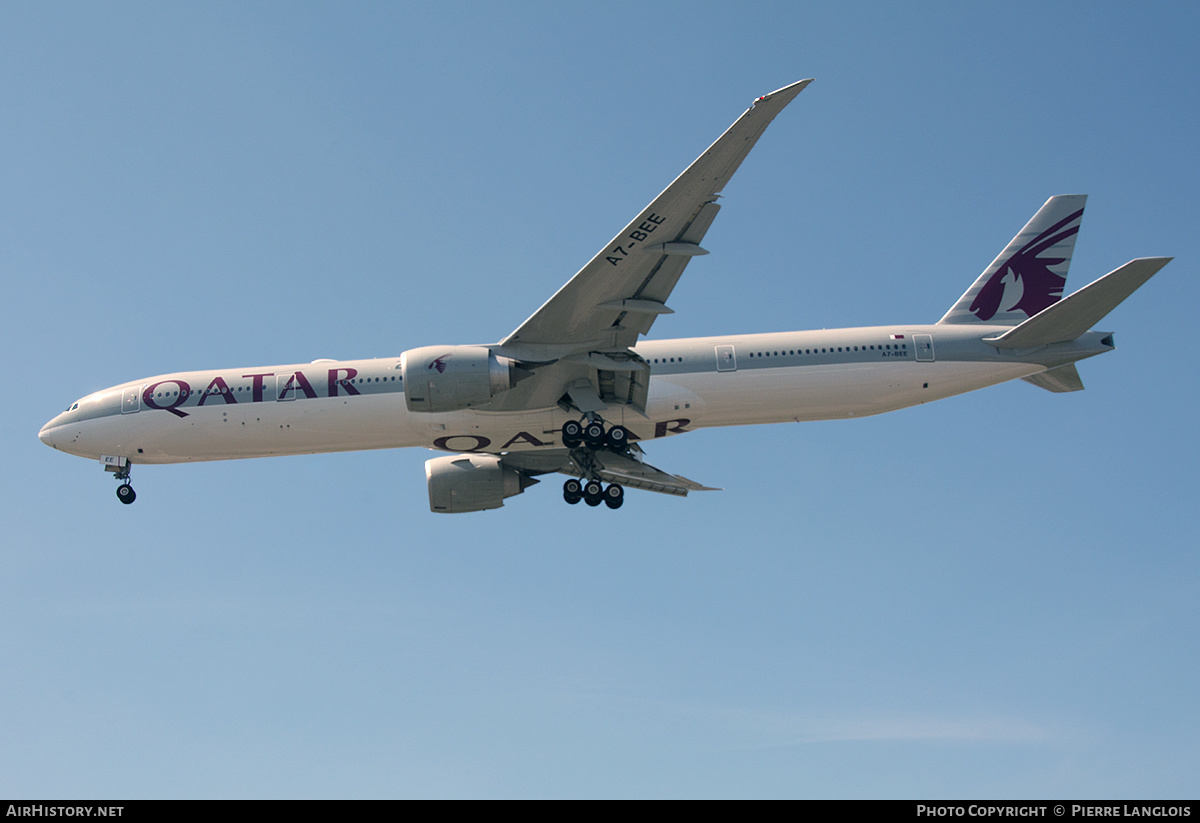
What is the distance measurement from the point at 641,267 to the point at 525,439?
260 inches

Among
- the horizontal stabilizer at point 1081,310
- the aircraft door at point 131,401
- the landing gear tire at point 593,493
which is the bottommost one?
the landing gear tire at point 593,493

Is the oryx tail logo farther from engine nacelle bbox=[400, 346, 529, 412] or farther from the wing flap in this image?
engine nacelle bbox=[400, 346, 529, 412]

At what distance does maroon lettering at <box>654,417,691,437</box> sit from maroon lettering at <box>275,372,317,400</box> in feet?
28.4

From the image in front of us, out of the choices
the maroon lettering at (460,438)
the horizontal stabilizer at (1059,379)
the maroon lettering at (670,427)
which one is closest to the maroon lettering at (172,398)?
the maroon lettering at (460,438)

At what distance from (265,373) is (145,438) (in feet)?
11.6

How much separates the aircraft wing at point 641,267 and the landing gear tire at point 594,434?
6.99 feet

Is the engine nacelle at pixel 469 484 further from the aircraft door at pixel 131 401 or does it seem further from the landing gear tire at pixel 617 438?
the aircraft door at pixel 131 401

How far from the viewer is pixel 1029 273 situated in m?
29.2

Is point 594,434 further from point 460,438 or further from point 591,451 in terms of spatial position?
point 460,438

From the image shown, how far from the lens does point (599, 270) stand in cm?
2212

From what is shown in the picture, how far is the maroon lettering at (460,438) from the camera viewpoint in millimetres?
26281

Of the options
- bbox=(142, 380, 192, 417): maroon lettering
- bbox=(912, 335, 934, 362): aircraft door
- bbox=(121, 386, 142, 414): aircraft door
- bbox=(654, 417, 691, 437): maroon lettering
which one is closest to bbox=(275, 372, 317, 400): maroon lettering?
bbox=(142, 380, 192, 417): maroon lettering
